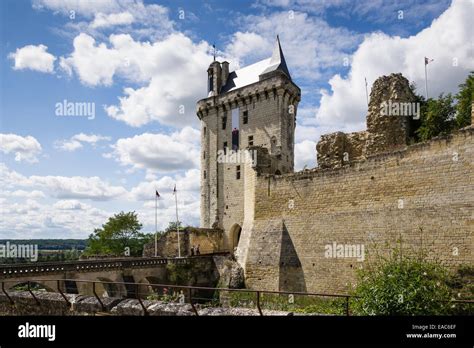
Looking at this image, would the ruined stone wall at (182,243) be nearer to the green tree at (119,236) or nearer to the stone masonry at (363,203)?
the stone masonry at (363,203)

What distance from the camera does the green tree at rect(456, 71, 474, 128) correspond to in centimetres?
1709

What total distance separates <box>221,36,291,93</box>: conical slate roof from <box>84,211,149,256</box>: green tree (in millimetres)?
20813

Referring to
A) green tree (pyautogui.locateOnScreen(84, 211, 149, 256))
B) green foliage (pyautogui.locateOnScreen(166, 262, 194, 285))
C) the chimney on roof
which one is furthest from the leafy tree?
green tree (pyautogui.locateOnScreen(84, 211, 149, 256))

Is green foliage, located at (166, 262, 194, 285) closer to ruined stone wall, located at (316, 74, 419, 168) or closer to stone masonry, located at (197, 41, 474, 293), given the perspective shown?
stone masonry, located at (197, 41, 474, 293)

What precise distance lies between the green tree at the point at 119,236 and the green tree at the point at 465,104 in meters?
36.6

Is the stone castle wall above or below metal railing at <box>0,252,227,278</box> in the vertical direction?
above

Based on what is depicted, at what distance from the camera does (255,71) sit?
3538cm

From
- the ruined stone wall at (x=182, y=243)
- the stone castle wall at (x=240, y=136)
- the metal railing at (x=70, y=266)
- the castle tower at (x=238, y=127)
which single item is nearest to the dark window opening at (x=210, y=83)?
the castle tower at (x=238, y=127)

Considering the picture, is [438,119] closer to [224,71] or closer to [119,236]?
[224,71]

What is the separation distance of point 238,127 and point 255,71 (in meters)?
5.87

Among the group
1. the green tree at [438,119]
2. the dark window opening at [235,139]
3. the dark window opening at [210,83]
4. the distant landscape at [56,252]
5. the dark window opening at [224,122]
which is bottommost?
the distant landscape at [56,252]

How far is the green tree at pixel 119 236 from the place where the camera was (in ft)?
149

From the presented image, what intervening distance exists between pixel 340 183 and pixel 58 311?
12.1 m

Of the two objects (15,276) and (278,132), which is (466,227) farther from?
(278,132)
